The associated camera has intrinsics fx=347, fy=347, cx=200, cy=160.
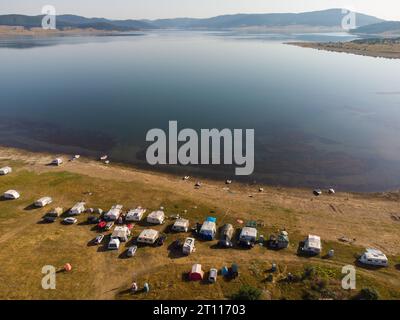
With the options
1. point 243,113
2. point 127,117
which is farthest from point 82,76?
point 243,113

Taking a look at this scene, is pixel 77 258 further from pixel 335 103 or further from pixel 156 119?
pixel 335 103

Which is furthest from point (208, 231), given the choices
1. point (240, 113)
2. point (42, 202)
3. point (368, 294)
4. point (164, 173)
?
point (240, 113)

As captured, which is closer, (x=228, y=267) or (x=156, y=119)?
(x=228, y=267)

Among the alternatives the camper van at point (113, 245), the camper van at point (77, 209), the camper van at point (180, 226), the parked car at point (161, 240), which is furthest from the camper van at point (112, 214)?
the camper van at point (180, 226)

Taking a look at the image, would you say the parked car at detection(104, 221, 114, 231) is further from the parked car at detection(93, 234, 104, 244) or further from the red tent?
the red tent

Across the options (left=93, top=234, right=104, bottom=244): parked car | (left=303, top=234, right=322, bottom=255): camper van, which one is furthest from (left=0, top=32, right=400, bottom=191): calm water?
(left=93, top=234, right=104, bottom=244): parked car
